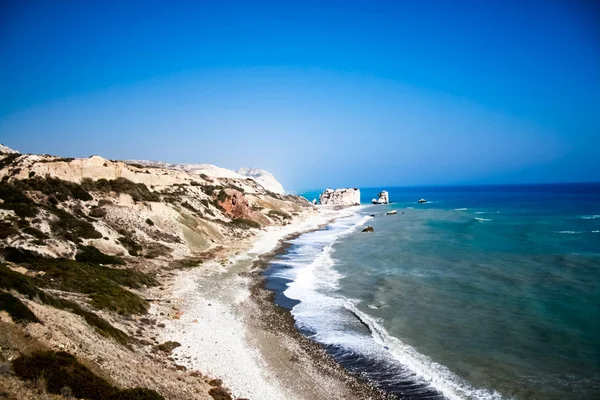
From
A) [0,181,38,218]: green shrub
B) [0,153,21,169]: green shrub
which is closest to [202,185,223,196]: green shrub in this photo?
[0,153,21,169]: green shrub

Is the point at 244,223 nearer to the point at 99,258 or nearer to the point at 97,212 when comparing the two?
the point at 97,212

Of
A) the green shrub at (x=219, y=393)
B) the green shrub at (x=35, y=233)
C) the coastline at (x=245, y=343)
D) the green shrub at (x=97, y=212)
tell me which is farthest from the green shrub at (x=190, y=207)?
the green shrub at (x=219, y=393)

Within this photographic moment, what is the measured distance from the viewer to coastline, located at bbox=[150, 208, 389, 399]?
15.9m

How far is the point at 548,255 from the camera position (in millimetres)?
42219

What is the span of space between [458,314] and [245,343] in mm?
14787

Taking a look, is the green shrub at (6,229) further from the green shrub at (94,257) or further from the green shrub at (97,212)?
the green shrub at (97,212)

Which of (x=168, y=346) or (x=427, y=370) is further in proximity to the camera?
(x=168, y=346)

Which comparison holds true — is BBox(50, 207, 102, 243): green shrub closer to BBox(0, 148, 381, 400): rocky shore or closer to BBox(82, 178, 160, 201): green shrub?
BBox(0, 148, 381, 400): rocky shore

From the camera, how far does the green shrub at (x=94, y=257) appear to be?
30.3 metres

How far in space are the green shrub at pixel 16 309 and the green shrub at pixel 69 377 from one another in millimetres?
2133

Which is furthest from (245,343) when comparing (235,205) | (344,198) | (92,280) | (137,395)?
(344,198)

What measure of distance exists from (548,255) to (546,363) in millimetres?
29674

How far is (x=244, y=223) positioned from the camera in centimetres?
6600

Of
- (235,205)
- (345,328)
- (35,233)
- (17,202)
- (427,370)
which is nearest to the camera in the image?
(427,370)
